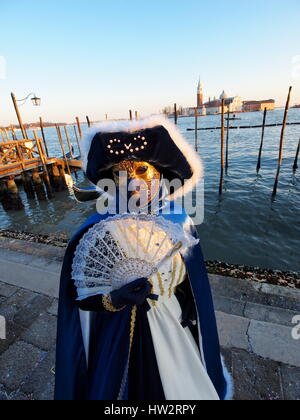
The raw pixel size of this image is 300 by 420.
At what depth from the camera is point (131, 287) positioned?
1.17 metres

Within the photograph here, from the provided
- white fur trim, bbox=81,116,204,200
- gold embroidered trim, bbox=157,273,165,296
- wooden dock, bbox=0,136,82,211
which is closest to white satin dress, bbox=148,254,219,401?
gold embroidered trim, bbox=157,273,165,296

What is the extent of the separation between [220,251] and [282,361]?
5.29 metres

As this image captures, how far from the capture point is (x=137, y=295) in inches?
45.9

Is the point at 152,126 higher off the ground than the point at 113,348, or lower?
higher

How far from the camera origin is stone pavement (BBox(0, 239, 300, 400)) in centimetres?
209

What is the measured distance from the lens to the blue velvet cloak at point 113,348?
136 centimetres

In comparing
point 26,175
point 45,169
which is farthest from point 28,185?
point 45,169

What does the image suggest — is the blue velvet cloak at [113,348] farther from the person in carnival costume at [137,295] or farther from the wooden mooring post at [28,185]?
the wooden mooring post at [28,185]

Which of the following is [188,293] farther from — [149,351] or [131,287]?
[131,287]

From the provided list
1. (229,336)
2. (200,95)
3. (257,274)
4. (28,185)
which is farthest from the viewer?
(200,95)

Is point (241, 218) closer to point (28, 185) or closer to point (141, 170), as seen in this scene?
point (141, 170)

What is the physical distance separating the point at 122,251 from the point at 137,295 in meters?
0.24

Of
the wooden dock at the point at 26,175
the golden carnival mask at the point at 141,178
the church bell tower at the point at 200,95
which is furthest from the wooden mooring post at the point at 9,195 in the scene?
the church bell tower at the point at 200,95

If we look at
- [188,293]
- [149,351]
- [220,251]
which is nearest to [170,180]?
[188,293]
